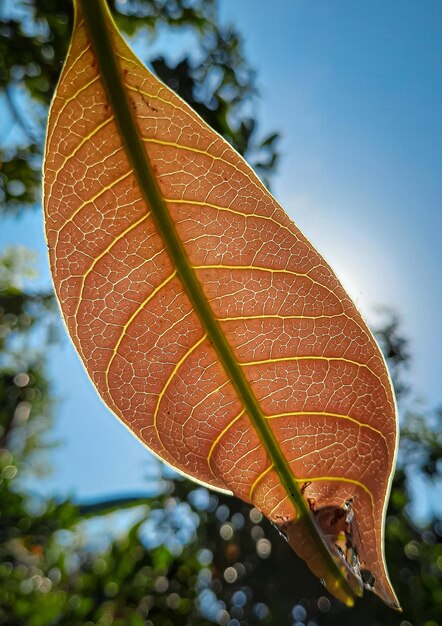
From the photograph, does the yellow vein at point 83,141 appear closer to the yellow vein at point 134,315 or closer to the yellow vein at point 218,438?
the yellow vein at point 134,315

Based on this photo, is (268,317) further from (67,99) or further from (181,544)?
(181,544)

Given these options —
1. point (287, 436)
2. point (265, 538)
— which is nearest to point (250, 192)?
Answer: point (287, 436)

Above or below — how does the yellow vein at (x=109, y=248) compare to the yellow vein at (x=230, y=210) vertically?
below

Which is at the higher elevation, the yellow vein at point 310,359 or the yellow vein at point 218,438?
the yellow vein at point 310,359

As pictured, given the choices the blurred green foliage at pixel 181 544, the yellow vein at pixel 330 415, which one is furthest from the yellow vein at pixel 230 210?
the blurred green foliage at pixel 181 544

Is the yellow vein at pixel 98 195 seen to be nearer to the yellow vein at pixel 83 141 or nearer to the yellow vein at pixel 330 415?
the yellow vein at pixel 83 141

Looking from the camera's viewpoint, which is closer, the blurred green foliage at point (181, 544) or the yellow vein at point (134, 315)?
the yellow vein at point (134, 315)

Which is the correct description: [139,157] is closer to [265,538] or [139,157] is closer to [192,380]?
[192,380]

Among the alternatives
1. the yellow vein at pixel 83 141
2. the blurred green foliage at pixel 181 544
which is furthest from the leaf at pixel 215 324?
the blurred green foliage at pixel 181 544
